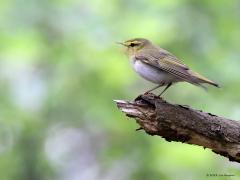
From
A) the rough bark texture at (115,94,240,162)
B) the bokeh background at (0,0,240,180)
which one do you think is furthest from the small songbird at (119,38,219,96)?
the bokeh background at (0,0,240,180)

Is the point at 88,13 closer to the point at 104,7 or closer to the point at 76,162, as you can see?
the point at 104,7

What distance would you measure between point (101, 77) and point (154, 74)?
1.74 meters

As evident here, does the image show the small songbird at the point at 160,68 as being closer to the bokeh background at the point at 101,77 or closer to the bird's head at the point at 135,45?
the bird's head at the point at 135,45

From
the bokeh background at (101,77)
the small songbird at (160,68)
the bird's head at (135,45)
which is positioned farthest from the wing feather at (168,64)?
the bokeh background at (101,77)

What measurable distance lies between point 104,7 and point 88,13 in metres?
0.16

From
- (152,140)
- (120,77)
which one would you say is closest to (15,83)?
(120,77)

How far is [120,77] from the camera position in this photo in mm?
5828

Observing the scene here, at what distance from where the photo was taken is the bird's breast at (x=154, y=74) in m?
4.14

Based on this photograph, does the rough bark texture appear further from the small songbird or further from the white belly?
the white belly

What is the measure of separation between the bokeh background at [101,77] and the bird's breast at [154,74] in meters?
1.42

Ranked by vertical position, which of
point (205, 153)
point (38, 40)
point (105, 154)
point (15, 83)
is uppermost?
point (38, 40)

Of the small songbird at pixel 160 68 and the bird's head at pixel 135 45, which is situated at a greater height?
the bird's head at pixel 135 45

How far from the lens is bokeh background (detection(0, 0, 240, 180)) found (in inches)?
225

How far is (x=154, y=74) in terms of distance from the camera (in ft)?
13.7
